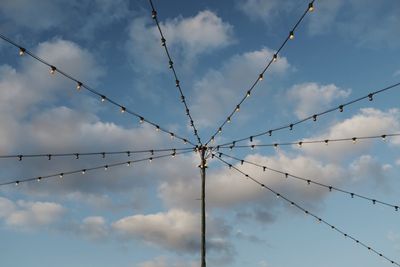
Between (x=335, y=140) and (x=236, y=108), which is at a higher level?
(x=236, y=108)

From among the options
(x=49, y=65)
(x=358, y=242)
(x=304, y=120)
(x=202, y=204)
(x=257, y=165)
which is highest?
(x=49, y=65)

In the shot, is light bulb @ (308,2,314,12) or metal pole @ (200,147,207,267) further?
metal pole @ (200,147,207,267)

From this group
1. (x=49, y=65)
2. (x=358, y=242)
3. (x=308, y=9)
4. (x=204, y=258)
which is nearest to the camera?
(x=308, y=9)

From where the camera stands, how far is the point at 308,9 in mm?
12133

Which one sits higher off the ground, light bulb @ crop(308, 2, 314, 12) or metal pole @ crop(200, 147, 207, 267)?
light bulb @ crop(308, 2, 314, 12)

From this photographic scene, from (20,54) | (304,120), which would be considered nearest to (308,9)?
(304,120)

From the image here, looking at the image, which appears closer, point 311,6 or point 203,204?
point 311,6

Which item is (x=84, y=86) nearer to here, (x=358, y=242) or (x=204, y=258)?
(x=204, y=258)

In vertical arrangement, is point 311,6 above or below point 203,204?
above

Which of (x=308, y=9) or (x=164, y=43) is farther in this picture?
(x=164, y=43)

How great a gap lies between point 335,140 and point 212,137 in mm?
4464

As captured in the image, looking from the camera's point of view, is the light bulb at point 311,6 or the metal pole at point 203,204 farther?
the metal pole at point 203,204

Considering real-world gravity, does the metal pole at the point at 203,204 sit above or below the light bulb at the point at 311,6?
below

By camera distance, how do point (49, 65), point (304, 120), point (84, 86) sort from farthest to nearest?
1. point (304, 120)
2. point (84, 86)
3. point (49, 65)
